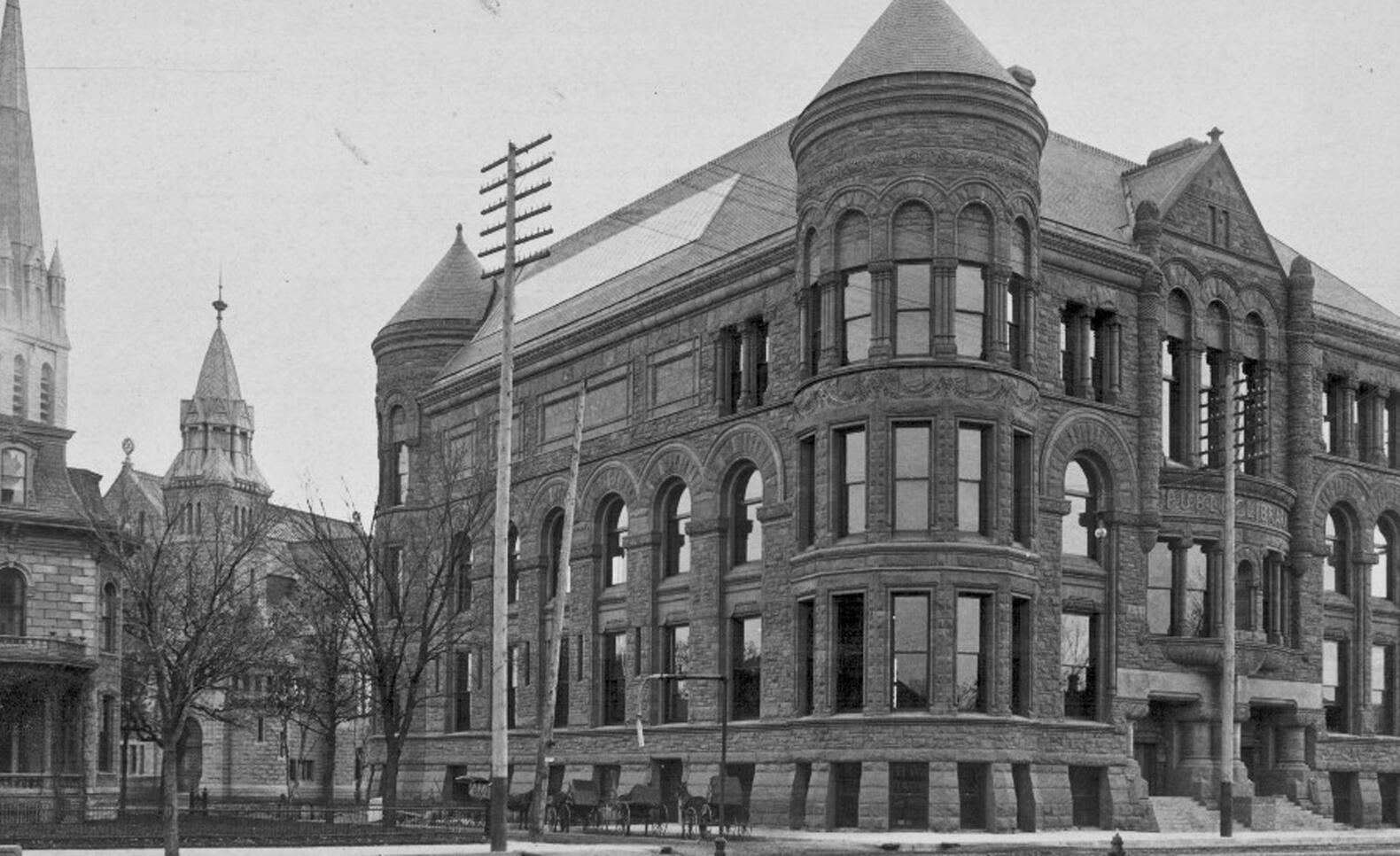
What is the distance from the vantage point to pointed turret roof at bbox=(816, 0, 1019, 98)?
43.6 meters

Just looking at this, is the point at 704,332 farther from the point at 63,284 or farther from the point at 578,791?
the point at 63,284

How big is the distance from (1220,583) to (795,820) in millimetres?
13221

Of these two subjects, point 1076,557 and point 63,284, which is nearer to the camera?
point 1076,557

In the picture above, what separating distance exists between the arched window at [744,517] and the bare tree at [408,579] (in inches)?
286

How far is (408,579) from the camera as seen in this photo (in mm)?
60281

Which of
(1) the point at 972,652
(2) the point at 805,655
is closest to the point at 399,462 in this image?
(2) the point at 805,655

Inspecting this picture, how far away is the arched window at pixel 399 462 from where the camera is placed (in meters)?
68.6

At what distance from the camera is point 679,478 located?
52625 mm

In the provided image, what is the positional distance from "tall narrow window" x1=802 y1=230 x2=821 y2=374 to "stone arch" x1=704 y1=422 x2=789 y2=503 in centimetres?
320

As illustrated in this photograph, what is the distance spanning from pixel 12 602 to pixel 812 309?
28.0 m

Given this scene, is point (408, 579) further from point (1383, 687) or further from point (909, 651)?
point (1383, 687)

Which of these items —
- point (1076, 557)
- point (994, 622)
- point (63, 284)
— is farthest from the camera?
point (63, 284)

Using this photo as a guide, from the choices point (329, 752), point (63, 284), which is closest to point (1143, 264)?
point (329, 752)

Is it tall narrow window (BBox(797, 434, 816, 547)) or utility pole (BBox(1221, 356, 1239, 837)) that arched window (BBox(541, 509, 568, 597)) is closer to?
tall narrow window (BBox(797, 434, 816, 547))
